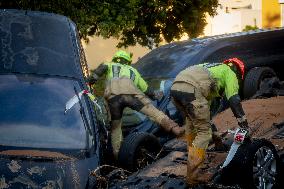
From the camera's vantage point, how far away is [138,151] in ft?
19.1

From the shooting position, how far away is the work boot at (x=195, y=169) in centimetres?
478

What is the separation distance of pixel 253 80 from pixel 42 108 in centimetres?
421

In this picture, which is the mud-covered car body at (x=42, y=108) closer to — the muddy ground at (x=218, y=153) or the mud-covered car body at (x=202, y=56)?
the muddy ground at (x=218, y=153)

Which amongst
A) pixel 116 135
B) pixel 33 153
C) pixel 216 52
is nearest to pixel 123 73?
pixel 116 135

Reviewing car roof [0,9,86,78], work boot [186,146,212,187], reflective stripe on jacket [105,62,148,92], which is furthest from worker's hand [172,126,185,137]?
car roof [0,9,86,78]

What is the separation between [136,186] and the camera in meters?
4.93

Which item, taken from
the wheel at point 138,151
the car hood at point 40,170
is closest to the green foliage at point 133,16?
the wheel at point 138,151

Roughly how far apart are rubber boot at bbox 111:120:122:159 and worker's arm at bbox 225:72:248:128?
193 cm

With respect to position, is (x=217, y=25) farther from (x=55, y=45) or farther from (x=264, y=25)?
(x=55, y=45)

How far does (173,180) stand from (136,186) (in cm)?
39

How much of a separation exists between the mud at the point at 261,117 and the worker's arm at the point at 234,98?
2.84ft

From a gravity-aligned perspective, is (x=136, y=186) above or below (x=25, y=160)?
below

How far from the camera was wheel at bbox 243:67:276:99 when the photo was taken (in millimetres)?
7969

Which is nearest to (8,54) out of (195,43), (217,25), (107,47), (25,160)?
(25,160)
